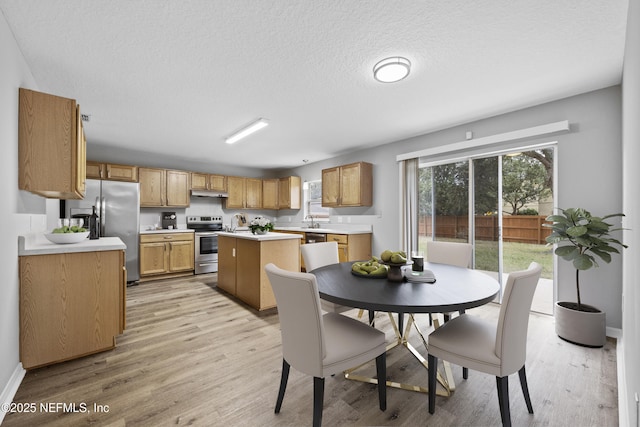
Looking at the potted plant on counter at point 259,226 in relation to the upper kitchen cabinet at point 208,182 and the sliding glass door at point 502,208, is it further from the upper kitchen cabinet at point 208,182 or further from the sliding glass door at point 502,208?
the upper kitchen cabinet at point 208,182

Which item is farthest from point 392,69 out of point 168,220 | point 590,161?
point 168,220

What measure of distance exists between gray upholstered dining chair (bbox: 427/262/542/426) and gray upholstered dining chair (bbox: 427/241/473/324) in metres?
1.14

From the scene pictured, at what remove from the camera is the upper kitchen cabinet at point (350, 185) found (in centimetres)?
487

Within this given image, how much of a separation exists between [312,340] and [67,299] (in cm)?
211

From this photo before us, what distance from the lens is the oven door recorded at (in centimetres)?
Result: 559

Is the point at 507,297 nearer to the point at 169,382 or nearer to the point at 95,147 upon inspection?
the point at 169,382

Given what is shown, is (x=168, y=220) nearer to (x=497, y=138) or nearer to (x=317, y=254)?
(x=317, y=254)

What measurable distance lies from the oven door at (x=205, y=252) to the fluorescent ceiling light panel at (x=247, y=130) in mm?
2142

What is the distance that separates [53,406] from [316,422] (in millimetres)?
1671

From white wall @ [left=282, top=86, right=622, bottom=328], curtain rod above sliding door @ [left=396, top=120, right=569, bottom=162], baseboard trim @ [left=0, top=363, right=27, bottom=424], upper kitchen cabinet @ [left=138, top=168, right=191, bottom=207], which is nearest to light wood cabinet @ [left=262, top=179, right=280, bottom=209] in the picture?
upper kitchen cabinet @ [left=138, top=168, right=191, bottom=207]

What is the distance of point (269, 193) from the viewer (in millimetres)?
7047

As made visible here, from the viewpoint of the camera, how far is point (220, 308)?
137 inches

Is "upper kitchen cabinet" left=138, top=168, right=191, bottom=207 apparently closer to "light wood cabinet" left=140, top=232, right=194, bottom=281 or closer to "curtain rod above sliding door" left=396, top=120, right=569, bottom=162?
"light wood cabinet" left=140, top=232, right=194, bottom=281

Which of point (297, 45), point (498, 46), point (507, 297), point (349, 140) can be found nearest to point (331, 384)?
point (507, 297)
